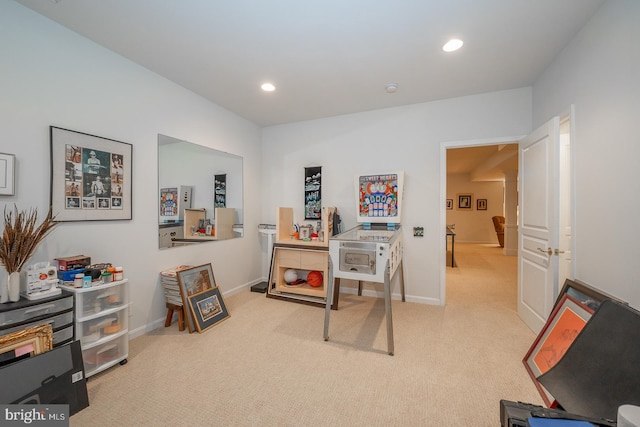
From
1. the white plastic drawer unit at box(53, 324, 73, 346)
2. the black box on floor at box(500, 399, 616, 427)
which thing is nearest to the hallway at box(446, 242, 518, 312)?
the black box on floor at box(500, 399, 616, 427)

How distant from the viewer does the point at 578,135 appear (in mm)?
2150

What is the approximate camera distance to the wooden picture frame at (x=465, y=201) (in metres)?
9.96

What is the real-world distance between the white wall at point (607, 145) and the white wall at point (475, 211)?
332 inches

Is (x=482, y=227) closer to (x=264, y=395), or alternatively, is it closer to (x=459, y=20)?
(x=459, y=20)

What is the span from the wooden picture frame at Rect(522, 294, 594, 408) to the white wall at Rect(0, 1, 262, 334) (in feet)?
11.4

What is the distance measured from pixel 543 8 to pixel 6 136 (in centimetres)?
395

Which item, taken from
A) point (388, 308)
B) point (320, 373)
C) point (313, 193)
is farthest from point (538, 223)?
point (313, 193)

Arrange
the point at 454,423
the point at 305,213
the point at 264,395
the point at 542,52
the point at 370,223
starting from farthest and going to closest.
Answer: the point at 305,213 < the point at 370,223 < the point at 542,52 < the point at 264,395 < the point at 454,423

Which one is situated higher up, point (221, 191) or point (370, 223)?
point (221, 191)

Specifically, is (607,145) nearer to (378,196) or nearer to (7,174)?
(378,196)

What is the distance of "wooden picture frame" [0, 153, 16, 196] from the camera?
1.74m

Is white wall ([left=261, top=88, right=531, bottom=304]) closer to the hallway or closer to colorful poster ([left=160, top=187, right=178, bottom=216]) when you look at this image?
the hallway

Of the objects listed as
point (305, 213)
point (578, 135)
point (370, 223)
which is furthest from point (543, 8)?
point (305, 213)

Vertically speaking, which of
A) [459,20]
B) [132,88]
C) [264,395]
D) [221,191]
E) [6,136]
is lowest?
[264,395]
